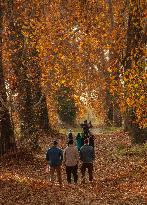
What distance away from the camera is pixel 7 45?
26844mm

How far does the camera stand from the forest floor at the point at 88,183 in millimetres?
14930

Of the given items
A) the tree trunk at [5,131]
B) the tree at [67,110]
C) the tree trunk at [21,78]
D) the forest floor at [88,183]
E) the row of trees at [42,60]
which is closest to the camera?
the forest floor at [88,183]

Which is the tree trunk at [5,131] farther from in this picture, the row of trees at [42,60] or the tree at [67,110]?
the tree at [67,110]

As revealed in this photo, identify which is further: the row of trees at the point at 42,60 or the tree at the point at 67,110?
the tree at the point at 67,110

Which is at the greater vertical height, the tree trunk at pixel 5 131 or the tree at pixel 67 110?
the tree at pixel 67 110

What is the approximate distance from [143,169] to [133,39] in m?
5.99

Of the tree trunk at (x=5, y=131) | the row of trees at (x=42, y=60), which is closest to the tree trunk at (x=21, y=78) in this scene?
the row of trees at (x=42, y=60)

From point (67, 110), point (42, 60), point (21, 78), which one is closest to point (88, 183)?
point (21, 78)

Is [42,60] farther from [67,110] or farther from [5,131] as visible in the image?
[67,110]

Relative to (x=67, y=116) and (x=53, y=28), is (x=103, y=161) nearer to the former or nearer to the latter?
(x=53, y=28)

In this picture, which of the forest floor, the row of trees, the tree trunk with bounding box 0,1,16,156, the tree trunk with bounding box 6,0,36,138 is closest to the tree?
the row of trees

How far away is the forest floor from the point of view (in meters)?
14.9

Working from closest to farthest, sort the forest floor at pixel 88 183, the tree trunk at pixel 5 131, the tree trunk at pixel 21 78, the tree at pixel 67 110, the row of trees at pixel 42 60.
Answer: the forest floor at pixel 88 183 < the row of trees at pixel 42 60 < the tree trunk at pixel 5 131 < the tree trunk at pixel 21 78 < the tree at pixel 67 110

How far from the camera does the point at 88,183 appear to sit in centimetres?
1912
